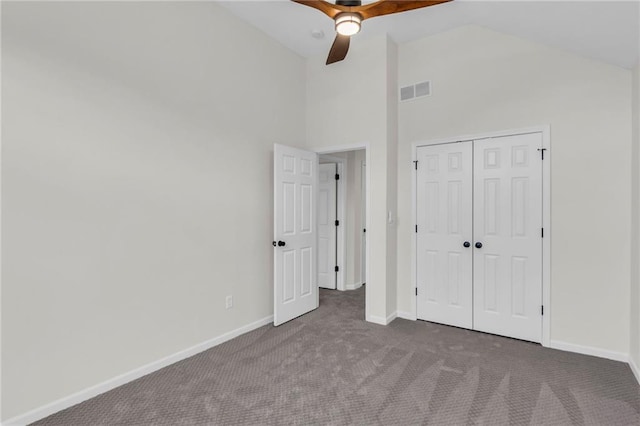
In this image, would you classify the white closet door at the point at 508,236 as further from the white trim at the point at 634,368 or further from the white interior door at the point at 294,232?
the white interior door at the point at 294,232

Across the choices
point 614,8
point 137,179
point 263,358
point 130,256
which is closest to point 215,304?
point 263,358

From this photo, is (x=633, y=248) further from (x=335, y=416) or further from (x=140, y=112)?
(x=140, y=112)

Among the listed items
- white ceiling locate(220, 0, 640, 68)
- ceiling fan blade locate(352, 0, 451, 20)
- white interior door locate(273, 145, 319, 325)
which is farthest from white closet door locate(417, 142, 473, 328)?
ceiling fan blade locate(352, 0, 451, 20)

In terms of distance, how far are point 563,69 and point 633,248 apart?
167cm

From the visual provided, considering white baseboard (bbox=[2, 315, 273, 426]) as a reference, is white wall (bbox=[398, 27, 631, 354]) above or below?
above

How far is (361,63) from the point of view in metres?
3.86

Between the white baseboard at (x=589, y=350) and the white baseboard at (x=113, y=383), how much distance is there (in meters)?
3.04

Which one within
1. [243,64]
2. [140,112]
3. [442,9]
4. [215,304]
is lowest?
[215,304]

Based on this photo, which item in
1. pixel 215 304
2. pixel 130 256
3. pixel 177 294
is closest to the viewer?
pixel 130 256

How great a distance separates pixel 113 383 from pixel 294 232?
7.10 ft

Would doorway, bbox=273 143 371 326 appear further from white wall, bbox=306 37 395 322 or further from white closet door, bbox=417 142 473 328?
white closet door, bbox=417 142 473 328

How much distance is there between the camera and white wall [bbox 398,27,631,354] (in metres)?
2.82

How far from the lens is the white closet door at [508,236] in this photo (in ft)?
10.4

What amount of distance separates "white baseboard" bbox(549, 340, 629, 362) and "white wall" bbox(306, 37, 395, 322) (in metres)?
1.62
